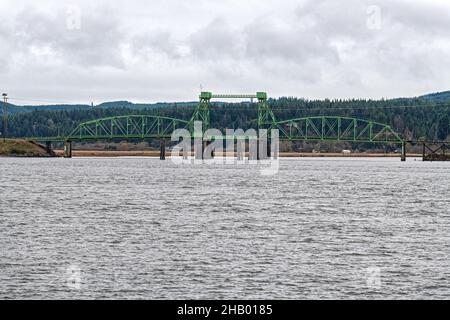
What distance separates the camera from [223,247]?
202 feet

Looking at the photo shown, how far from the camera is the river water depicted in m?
47.4

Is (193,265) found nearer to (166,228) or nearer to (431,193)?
(166,228)

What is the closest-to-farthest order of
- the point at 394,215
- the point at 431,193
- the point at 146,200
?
1. the point at 394,215
2. the point at 146,200
3. the point at 431,193

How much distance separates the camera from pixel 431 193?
120312 millimetres

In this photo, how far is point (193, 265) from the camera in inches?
2112

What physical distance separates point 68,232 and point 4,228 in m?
5.24

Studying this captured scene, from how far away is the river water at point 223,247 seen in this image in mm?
47438

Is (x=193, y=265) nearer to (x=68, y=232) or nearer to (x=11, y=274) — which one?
(x=11, y=274)
